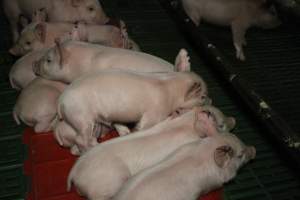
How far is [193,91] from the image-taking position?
3.08 meters

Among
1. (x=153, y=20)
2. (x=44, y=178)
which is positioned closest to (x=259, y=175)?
(x=44, y=178)

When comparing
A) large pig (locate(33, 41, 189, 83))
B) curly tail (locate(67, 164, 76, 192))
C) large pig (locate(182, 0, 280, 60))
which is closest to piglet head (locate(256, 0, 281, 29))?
large pig (locate(182, 0, 280, 60))

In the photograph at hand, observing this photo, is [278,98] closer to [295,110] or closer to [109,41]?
[295,110]

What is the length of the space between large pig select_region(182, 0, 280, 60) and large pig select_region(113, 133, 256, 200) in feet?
8.06

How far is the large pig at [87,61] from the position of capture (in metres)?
3.37

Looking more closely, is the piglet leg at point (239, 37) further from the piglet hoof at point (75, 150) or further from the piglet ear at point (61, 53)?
the piglet hoof at point (75, 150)

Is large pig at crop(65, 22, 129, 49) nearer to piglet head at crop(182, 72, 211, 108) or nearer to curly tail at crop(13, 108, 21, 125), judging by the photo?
curly tail at crop(13, 108, 21, 125)

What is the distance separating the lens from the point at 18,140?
11.6 feet

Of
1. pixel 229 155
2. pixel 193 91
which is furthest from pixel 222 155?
pixel 193 91

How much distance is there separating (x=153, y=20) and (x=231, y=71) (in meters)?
2.14

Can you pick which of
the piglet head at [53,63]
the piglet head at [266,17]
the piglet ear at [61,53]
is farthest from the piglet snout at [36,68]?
the piglet head at [266,17]

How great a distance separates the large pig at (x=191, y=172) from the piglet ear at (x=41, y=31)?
214 cm

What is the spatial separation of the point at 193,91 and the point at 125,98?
520 millimetres

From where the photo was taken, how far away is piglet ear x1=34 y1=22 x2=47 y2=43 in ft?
13.2
